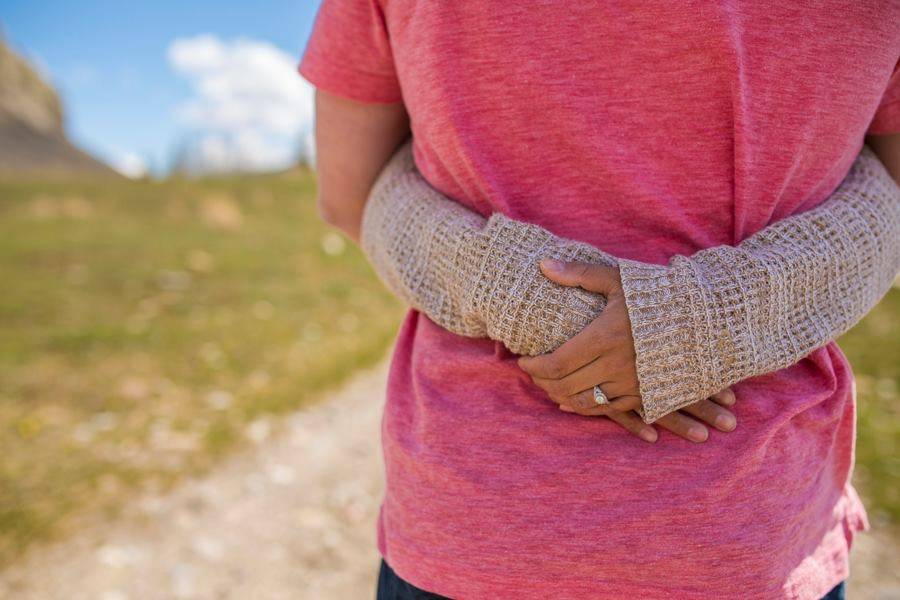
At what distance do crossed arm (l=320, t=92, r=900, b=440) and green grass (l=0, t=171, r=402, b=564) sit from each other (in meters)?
2.89

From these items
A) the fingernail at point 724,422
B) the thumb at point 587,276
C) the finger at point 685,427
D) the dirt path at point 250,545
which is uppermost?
the thumb at point 587,276

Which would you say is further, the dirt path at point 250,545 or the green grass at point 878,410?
the green grass at point 878,410

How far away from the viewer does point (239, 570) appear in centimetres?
303

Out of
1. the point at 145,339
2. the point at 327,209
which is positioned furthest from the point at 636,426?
the point at 145,339

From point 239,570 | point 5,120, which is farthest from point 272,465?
point 5,120

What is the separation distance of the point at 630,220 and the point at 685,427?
0.33 metres

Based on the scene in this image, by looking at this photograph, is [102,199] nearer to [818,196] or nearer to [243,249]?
[243,249]

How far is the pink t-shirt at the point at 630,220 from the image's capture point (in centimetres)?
103

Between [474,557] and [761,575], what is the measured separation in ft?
1.38

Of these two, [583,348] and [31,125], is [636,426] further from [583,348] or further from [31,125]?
[31,125]

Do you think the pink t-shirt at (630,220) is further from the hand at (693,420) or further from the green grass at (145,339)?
the green grass at (145,339)

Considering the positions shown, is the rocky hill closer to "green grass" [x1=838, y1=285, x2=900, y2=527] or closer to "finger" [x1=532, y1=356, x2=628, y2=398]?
"green grass" [x1=838, y1=285, x2=900, y2=527]

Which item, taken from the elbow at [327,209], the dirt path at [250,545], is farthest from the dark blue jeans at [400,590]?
the dirt path at [250,545]

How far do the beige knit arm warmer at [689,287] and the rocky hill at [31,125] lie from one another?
1743cm
